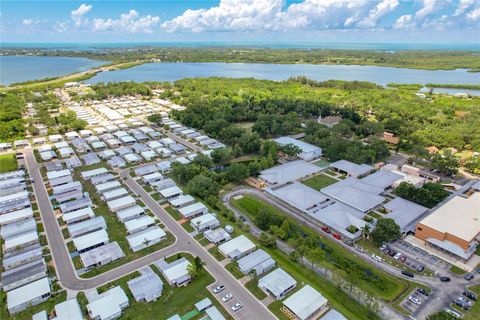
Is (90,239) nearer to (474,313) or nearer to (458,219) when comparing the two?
(474,313)

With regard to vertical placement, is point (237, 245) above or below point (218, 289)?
above

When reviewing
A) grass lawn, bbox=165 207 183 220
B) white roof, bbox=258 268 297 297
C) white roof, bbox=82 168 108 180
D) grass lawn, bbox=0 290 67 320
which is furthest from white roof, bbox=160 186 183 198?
white roof, bbox=258 268 297 297

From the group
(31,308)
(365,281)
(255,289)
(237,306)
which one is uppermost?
(31,308)

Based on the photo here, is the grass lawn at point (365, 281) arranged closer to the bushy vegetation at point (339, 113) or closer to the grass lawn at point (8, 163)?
the bushy vegetation at point (339, 113)

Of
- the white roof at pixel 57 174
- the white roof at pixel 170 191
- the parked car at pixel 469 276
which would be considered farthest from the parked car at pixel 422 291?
the white roof at pixel 57 174

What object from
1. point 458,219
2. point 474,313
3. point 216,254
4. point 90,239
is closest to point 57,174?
point 90,239

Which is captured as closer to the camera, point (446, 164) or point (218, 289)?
point (218, 289)

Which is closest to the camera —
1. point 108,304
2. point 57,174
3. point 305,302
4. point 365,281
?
point 108,304
